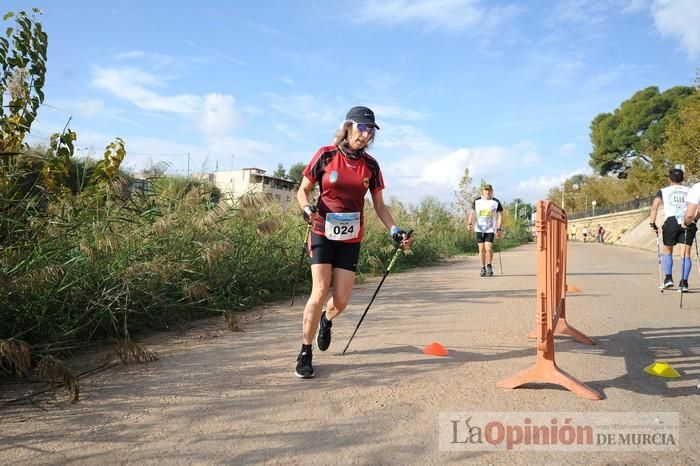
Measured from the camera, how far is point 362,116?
13.7ft

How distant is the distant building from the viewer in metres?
7.61

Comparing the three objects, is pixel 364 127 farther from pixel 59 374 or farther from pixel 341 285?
pixel 59 374

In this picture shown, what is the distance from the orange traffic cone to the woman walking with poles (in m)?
0.92

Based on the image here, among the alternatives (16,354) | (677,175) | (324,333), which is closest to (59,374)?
(16,354)

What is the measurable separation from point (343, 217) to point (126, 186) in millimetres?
2974

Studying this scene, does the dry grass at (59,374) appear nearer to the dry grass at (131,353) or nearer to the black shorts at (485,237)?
the dry grass at (131,353)

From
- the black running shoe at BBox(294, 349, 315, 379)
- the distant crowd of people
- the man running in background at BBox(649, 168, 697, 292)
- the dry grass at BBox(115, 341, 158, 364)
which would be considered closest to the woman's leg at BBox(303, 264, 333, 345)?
the black running shoe at BBox(294, 349, 315, 379)

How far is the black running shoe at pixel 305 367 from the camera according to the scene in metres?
3.87

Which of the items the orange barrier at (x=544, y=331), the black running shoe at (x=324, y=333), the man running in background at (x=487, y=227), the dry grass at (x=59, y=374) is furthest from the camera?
the man running in background at (x=487, y=227)

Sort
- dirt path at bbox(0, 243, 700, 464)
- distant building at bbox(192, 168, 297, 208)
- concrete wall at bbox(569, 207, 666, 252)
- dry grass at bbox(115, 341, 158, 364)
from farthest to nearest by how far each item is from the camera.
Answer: concrete wall at bbox(569, 207, 666, 252)
distant building at bbox(192, 168, 297, 208)
dry grass at bbox(115, 341, 158, 364)
dirt path at bbox(0, 243, 700, 464)

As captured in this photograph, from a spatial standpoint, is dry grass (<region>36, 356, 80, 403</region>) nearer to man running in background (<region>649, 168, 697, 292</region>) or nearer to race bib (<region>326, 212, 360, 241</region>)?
race bib (<region>326, 212, 360, 241</region>)

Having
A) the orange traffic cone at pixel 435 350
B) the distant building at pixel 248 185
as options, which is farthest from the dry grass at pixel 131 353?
the distant building at pixel 248 185

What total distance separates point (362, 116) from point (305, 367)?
1944 mm

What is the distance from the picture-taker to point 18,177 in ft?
14.8
